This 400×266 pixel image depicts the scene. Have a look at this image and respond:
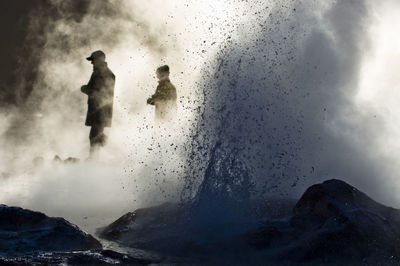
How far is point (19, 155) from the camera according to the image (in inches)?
656

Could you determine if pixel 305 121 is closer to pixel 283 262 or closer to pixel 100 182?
pixel 100 182

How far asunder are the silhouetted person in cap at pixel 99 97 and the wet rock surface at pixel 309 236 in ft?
19.5

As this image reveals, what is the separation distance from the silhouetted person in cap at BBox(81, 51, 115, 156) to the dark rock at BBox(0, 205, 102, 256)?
6.24 meters

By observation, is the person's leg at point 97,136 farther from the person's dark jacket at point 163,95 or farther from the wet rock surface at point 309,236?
the wet rock surface at point 309,236

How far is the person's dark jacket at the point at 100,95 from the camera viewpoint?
11.8m

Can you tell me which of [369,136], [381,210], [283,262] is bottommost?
[283,262]

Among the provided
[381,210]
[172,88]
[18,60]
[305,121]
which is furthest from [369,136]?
[18,60]

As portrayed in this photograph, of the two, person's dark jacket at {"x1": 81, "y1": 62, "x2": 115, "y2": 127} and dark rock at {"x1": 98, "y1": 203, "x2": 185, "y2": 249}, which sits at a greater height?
person's dark jacket at {"x1": 81, "y1": 62, "x2": 115, "y2": 127}

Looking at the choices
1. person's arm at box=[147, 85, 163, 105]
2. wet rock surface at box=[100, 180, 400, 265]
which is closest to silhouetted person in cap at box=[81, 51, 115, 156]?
person's arm at box=[147, 85, 163, 105]

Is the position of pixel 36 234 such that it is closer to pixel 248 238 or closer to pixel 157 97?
pixel 248 238

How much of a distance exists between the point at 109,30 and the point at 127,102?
2.41m

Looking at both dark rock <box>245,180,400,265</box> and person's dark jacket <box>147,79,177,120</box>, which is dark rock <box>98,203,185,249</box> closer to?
dark rock <box>245,180,400,265</box>

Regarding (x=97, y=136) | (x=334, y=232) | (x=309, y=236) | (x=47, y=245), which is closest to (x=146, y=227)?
(x=47, y=245)

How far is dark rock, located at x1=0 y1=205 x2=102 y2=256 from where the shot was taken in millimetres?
4934
